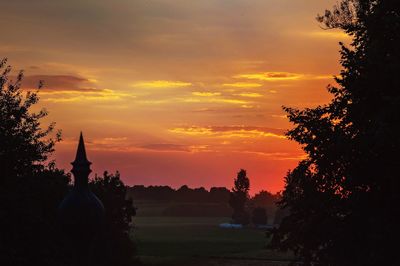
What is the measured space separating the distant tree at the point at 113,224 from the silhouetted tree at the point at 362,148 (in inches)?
1238

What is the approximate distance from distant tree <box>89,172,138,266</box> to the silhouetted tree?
103 ft

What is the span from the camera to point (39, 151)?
32.3 meters

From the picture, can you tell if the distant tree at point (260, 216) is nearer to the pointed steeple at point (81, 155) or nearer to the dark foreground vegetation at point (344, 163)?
the dark foreground vegetation at point (344, 163)

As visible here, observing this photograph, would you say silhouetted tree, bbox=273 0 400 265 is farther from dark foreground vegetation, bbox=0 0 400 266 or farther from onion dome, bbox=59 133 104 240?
onion dome, bbox=59 133 104 240

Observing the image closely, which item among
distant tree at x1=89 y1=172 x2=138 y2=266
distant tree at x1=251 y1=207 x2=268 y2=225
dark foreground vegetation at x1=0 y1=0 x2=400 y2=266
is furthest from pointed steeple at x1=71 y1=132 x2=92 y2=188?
distant tree at x1=251 y1=207 x2=268 y2=225

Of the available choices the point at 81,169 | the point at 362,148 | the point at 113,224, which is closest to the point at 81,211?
the point at 81,169

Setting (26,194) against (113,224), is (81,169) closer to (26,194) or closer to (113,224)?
(26,194)

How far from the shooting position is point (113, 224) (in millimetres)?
60969

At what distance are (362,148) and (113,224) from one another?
41510 millimetres

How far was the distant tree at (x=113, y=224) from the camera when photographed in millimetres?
56969

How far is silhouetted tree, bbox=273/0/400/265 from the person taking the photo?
22500mm

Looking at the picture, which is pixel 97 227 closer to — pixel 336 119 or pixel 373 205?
pixel 373 205

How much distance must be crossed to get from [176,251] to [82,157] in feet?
298

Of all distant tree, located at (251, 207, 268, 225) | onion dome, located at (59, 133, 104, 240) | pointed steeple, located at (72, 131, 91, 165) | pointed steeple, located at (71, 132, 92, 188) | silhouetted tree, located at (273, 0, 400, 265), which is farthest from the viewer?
distant tree, located at (251, 207, 268, 225)
